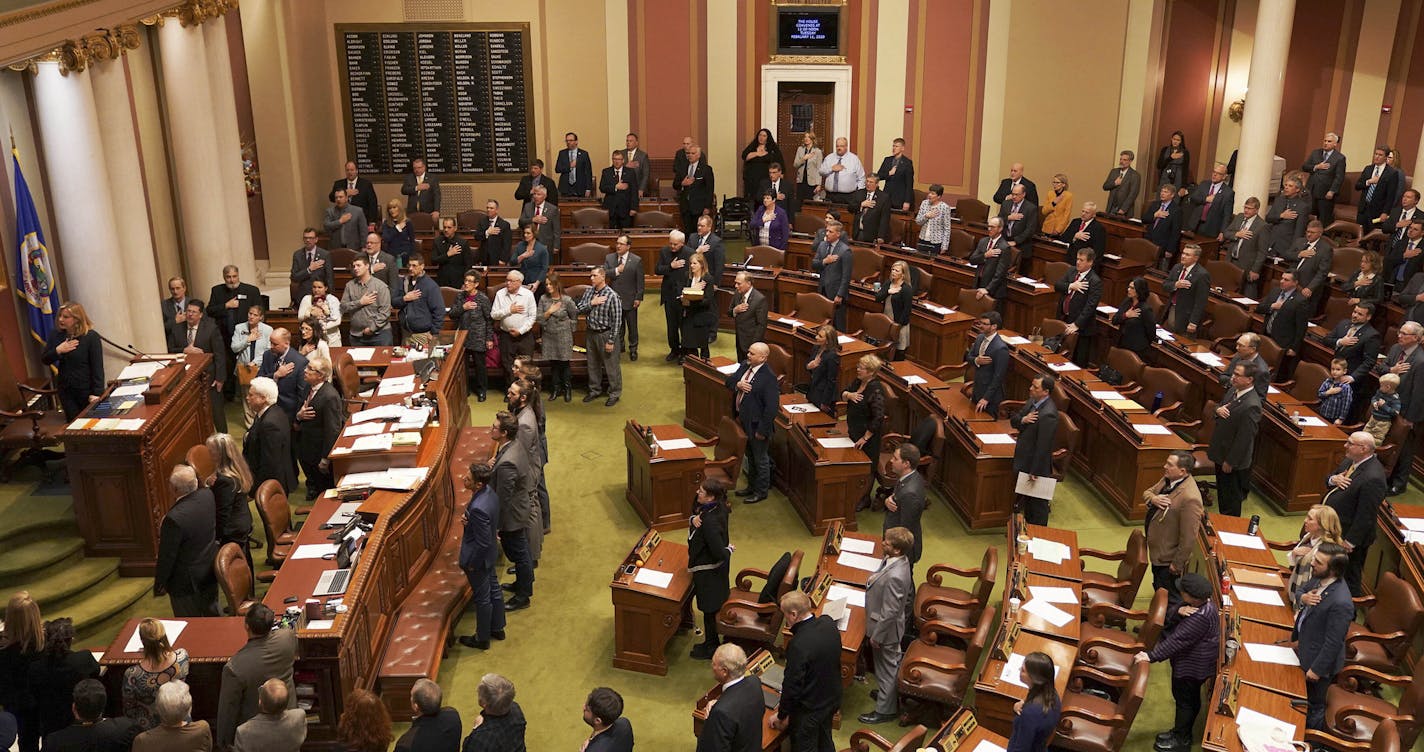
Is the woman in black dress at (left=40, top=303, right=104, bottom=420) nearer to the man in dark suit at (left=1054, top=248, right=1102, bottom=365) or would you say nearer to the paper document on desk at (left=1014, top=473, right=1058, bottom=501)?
the paper document on desk at (left=1014, top=473, right=1058, bottom=501)

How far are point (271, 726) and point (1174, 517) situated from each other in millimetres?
Result: 6039

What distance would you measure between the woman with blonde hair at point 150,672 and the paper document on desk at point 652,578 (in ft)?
9.78

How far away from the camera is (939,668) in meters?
7.59

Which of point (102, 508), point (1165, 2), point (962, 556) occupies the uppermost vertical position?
point (1165, 2)

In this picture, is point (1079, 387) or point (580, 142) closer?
point (1079, 387)

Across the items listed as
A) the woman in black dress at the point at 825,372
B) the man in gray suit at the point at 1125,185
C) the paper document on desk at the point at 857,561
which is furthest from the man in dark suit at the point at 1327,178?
the paper document on desk at the point at 857,561

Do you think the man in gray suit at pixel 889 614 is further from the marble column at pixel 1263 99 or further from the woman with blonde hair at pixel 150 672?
the marble column at pixel 1263 99

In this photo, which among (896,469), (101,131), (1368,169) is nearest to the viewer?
(896,469)

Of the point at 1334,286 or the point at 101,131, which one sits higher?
the point at 101,131

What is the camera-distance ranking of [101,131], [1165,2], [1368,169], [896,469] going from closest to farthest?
[896,469], [101,131], [1368,169], [1165,2]

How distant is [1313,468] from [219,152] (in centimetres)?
1225

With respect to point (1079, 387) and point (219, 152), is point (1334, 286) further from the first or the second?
point (219, 152)

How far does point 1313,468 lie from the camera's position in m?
10.5

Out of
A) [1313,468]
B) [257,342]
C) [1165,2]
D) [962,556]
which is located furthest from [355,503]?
[1165,2]
